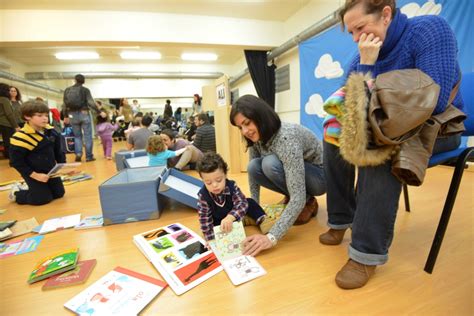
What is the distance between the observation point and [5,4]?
3432 mm

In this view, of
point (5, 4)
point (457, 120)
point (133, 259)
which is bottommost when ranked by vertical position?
point (133, 259)

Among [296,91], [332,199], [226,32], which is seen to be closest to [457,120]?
[332,199]

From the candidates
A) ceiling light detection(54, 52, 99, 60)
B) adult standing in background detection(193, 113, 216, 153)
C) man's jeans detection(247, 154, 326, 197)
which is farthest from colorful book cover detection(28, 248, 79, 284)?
ceiling light detection(54, 52, 99, 60)

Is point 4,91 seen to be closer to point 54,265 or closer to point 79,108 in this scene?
point 79,108

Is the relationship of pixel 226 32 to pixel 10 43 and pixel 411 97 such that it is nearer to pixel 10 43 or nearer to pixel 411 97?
pixel 10 43

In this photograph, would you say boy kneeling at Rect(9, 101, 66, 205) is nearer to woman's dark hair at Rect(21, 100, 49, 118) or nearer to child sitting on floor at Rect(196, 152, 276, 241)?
woman's dark hair at Rect(21, 100, 49, 118)

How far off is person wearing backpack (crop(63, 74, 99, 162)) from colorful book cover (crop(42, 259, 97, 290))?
11.1ft

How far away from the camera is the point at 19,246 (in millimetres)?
1215

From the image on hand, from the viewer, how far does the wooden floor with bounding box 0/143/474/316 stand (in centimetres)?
73

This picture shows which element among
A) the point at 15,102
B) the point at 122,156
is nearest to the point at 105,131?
the point at 15,102

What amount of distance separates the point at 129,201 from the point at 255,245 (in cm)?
86

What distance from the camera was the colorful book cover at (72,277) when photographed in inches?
34.7

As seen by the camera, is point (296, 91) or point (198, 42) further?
point (296, 91)

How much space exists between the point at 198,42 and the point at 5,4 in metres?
2.74
